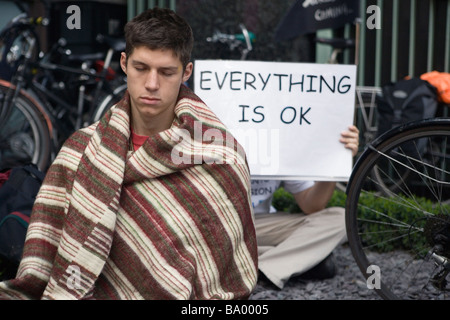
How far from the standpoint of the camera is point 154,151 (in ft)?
8.08

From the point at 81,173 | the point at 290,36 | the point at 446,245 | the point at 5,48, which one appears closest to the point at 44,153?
the point at 5,48

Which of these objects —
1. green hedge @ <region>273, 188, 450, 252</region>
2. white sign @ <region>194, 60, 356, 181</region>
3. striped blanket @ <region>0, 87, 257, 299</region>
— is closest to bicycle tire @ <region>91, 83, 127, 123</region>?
green hedge @ <region>273, 188, 450, 252</region>

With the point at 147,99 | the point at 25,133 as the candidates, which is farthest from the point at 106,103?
the point at 147,99

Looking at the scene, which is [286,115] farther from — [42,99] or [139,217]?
[42,99]

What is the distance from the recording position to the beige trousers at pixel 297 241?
3721 millimetres

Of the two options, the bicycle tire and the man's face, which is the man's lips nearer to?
the man's face

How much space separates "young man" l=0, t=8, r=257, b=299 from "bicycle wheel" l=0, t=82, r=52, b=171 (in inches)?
94.6

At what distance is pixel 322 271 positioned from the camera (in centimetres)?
385

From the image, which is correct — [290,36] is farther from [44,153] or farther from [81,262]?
[81,262]

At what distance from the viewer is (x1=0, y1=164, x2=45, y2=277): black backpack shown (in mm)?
3072

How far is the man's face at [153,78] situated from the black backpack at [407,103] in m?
2.72

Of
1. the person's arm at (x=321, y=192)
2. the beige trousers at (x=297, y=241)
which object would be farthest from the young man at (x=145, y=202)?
the beige trousers at (x=297, y=241)
